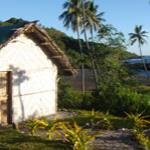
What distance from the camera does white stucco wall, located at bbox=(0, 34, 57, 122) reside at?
19188 mm

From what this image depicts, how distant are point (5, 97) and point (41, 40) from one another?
9.89 feet

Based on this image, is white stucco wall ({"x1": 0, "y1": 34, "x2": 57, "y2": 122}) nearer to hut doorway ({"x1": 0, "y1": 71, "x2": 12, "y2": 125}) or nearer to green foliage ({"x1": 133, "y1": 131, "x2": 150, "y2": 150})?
hut doorway ({"x1": 0, "y1": 71, "x2": 12, "y2": 125})

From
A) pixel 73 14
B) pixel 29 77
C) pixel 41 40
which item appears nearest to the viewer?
pixel 29 77

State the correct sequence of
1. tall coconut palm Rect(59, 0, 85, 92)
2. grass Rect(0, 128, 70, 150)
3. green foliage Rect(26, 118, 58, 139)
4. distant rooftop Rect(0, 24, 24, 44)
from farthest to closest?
tall coconut palm Rect(59, 0, 85, 92) → distant rooftop Rect(0, 24, 24, 44) → green foliage Rect(26, 118, 58, 139) → grass Rect(0, 128, 70, 150)

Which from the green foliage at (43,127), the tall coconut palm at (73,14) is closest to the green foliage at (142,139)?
the green foliage at (43,127)

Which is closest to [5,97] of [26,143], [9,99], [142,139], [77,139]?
[9,99]

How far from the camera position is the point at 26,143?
13.3 m

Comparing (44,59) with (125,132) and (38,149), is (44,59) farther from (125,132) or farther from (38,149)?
(38,149)

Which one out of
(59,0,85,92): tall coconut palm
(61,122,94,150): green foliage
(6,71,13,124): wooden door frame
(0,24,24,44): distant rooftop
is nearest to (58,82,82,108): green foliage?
(6,71,13,124): wooden door frame

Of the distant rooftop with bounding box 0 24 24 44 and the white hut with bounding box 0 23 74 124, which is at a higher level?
the distant rooftop with bounding box 0 24 24 44

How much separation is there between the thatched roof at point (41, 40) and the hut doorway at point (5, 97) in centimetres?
146

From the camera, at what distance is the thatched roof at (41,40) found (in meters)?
18.8

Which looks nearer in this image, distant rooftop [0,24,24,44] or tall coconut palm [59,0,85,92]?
distant rooftop [0,24,24,44]

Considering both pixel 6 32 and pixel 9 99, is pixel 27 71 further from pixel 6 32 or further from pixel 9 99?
pixel 6 32
